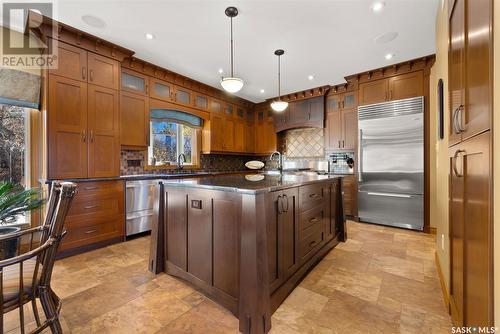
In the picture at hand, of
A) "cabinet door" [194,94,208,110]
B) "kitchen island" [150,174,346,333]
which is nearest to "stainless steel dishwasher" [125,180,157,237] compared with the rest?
"kitchen island" [150,174,346,333]

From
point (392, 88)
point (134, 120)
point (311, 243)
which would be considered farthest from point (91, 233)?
point (392, 88)

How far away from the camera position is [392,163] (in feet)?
12.3

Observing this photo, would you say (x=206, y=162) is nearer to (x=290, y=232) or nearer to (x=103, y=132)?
(x=103, y=132)

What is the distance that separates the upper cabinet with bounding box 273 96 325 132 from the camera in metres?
4.91

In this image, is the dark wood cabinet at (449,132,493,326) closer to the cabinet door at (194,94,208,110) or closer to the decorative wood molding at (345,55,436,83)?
the decorative wood molding at (345,55,436,83)

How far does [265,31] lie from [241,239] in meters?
→ 2.56

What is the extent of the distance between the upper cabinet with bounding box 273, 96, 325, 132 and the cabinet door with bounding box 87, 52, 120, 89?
3.68m

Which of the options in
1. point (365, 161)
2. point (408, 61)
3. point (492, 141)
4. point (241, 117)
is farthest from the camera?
point (241, 117)

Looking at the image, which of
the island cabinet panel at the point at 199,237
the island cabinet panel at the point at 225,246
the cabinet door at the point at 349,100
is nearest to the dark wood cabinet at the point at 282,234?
the island cabinet panel at the point at 225,246

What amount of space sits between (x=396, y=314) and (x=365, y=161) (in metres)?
2.90

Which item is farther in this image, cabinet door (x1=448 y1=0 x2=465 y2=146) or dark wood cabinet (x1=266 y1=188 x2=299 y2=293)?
dark wood cabinet (x1=266 y1=188 x2=299 y2=293)

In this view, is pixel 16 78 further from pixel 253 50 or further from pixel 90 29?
pixel 253 50

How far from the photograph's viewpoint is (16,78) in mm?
2553

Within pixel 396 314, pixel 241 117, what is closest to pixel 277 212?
pixel 396 314
